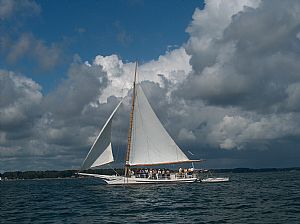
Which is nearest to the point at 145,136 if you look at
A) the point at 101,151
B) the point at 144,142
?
the point at 144,142

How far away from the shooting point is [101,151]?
8112 cm

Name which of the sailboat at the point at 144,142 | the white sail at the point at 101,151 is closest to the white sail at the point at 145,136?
the sailboat at the point at 144,142

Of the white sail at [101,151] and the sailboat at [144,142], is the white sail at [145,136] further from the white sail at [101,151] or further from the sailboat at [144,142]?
the white sail at [101,151]

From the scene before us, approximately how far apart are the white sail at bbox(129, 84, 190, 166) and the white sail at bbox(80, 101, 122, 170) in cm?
575

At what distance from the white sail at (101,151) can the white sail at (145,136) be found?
5.75 meters

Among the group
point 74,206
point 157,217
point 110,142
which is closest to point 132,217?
point 157,217

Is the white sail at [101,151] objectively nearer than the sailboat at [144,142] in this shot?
Yes

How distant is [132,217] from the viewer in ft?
132

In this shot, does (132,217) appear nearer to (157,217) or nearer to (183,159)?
(157,217)

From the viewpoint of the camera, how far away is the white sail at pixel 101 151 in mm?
80312

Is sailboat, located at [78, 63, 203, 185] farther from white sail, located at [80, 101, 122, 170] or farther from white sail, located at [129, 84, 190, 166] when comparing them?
white sail, located at [80, 101, 122, 170]

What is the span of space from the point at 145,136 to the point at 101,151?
9.48 metres

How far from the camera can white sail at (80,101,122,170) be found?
80.3 metres

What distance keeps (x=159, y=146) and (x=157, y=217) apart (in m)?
46.9
